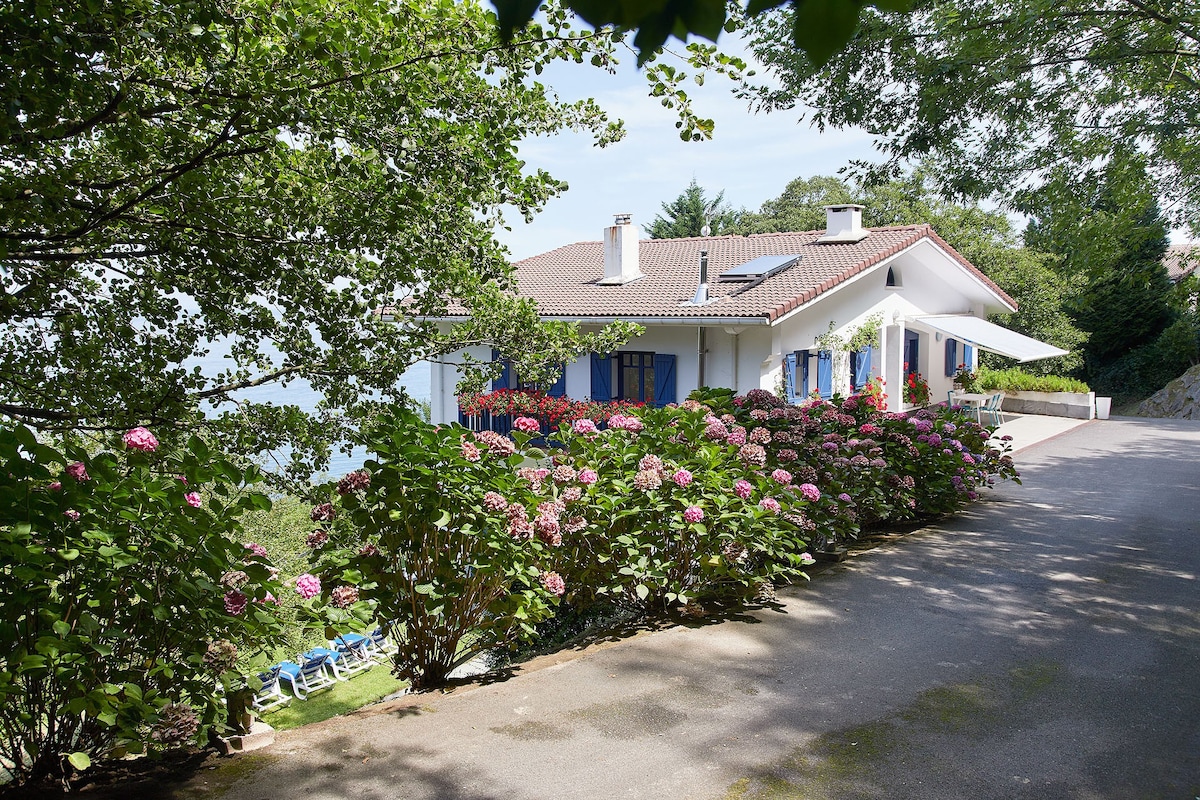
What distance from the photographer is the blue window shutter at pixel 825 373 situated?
1898 centimetres

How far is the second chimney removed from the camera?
2108 cm

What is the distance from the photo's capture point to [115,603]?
340 cm

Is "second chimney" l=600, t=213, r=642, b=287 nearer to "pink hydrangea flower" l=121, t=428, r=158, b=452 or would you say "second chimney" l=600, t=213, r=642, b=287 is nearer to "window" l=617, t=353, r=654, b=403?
"window" l=617, t=353, r=654, b=403

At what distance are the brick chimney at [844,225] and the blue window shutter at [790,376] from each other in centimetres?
494

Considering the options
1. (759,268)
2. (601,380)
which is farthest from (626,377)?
(759,268)

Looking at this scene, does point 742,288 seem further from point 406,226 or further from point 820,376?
point 406,226

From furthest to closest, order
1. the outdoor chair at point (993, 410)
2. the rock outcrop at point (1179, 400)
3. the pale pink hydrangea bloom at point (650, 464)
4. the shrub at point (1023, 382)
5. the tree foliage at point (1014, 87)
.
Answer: the rock outcrop at point (1179, 400)
the shrub at point (1023, 382)
the outdoor chair at point (993, 410)
the tree foliage at point (1014, 87)
the pale pink hydrangea bloom at point (650, 464)

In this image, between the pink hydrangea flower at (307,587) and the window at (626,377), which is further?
the window at (626,377)

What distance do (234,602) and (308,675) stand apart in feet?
37.9

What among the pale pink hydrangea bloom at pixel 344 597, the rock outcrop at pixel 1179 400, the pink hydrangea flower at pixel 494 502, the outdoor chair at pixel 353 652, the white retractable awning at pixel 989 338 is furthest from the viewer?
the rock outcrop at pixel 1179 400

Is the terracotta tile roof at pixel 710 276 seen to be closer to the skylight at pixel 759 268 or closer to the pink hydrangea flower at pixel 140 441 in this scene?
the skylight at pixel 759 268

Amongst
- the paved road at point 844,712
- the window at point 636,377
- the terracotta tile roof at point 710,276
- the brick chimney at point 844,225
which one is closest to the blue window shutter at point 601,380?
the window at point 636,377

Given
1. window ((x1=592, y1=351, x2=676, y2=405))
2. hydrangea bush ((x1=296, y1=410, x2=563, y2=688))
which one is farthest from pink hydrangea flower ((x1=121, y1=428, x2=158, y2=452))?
window ((x1=592, y1=351, x2=676, y2=405))

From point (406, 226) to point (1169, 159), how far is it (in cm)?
989
